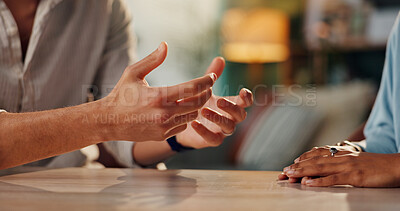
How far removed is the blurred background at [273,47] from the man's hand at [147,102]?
1780 millimetres

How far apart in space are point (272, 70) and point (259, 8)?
0.62 metres

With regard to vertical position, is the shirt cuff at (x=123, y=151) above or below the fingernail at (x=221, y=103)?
below

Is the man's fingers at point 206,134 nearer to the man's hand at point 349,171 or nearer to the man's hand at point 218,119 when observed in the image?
the man's hand at point 218,119

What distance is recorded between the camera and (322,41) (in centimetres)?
369

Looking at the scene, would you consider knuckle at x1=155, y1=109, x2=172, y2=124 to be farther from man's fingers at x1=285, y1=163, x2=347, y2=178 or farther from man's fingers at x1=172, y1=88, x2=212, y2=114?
man's fingers at x1=285, y1=163, x2=347, y2=178

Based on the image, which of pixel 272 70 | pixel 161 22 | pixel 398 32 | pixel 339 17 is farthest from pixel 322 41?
pixel 398 32

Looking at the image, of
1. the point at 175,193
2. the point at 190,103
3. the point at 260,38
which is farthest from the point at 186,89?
the point at 260,38

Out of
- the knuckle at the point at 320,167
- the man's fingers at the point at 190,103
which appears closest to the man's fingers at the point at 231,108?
the man's fingers at the point at 190,103

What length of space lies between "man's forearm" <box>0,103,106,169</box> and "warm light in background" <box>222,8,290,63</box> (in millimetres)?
2988

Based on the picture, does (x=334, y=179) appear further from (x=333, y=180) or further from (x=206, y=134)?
(x=206, y=134)

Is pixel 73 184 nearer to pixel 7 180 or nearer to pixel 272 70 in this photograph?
pixel 7 180

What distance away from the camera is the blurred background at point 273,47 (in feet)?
8.75

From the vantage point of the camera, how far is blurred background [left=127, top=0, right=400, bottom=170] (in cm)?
267

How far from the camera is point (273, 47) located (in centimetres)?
372
